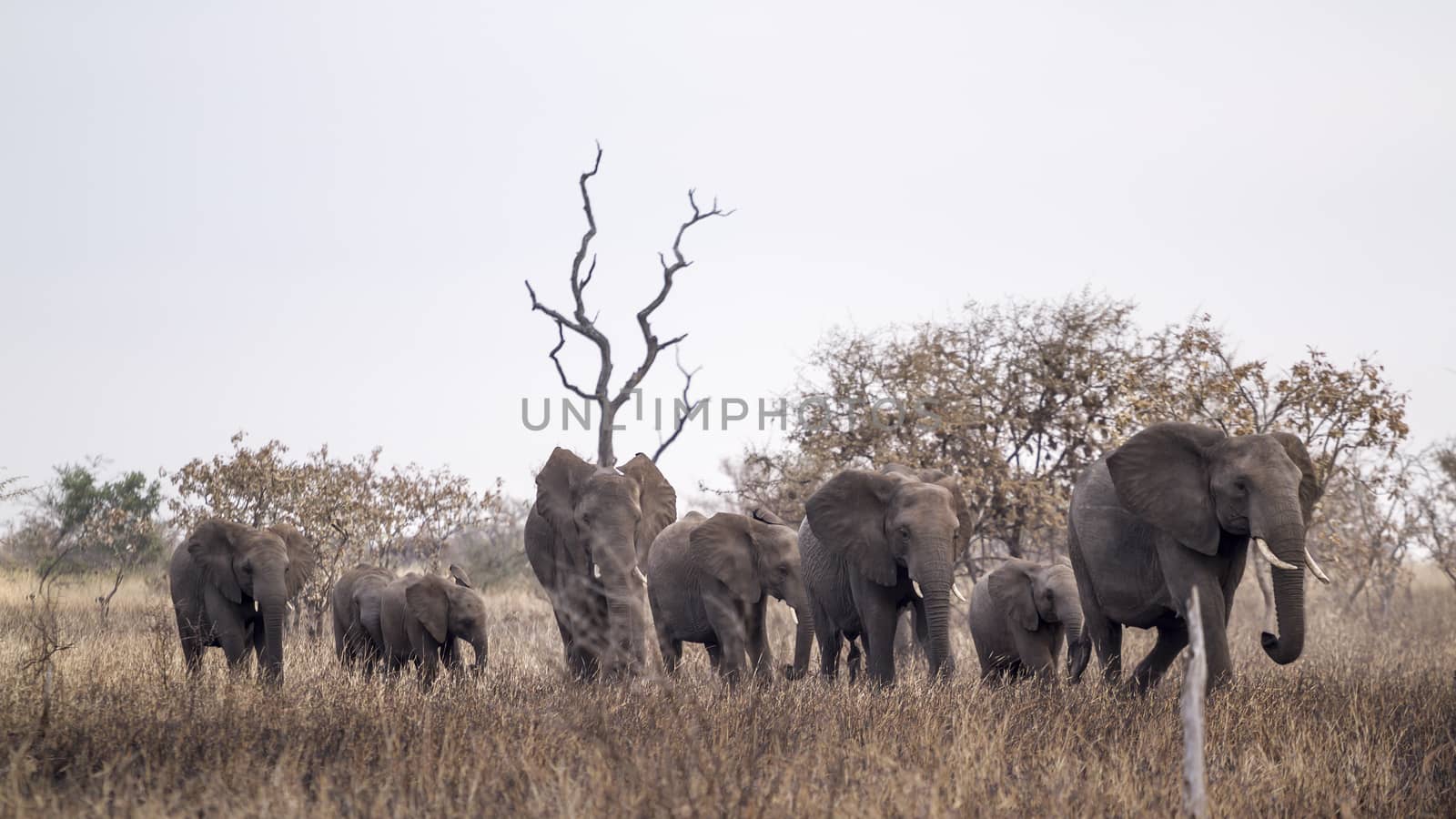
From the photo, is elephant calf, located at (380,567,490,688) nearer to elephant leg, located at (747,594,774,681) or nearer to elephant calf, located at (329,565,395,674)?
elephant calf, located at (329,565,395,674)

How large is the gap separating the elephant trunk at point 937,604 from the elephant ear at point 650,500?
324 cm

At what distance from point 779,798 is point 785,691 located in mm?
3606

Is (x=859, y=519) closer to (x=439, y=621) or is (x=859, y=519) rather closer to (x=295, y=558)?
(x=439, y=621)

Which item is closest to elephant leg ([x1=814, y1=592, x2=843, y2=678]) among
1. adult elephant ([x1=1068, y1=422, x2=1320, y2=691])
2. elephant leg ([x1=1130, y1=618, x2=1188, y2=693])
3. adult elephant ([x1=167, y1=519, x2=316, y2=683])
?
adult elephant ([x1=1068, y1=422, x2=1320, y2=691])

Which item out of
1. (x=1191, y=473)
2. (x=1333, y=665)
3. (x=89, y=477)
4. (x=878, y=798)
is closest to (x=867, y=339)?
(x=1333, y=665)

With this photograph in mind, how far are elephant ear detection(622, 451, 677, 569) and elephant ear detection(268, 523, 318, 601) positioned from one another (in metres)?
3.99

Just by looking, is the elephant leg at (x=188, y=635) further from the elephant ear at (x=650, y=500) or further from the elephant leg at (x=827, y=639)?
the elephant leg at (x=827, y=639)

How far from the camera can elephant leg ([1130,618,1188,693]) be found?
10828 millimetres

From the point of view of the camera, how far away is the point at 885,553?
11625mm

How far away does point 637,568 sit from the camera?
41.5 ft

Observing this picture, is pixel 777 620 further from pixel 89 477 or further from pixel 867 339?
pixel 89 477

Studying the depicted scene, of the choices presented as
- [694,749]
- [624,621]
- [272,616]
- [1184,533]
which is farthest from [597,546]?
[694,749]

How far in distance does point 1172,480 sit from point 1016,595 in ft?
7.56

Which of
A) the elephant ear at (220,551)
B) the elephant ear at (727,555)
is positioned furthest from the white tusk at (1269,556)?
the elephant ear at (220,551)
